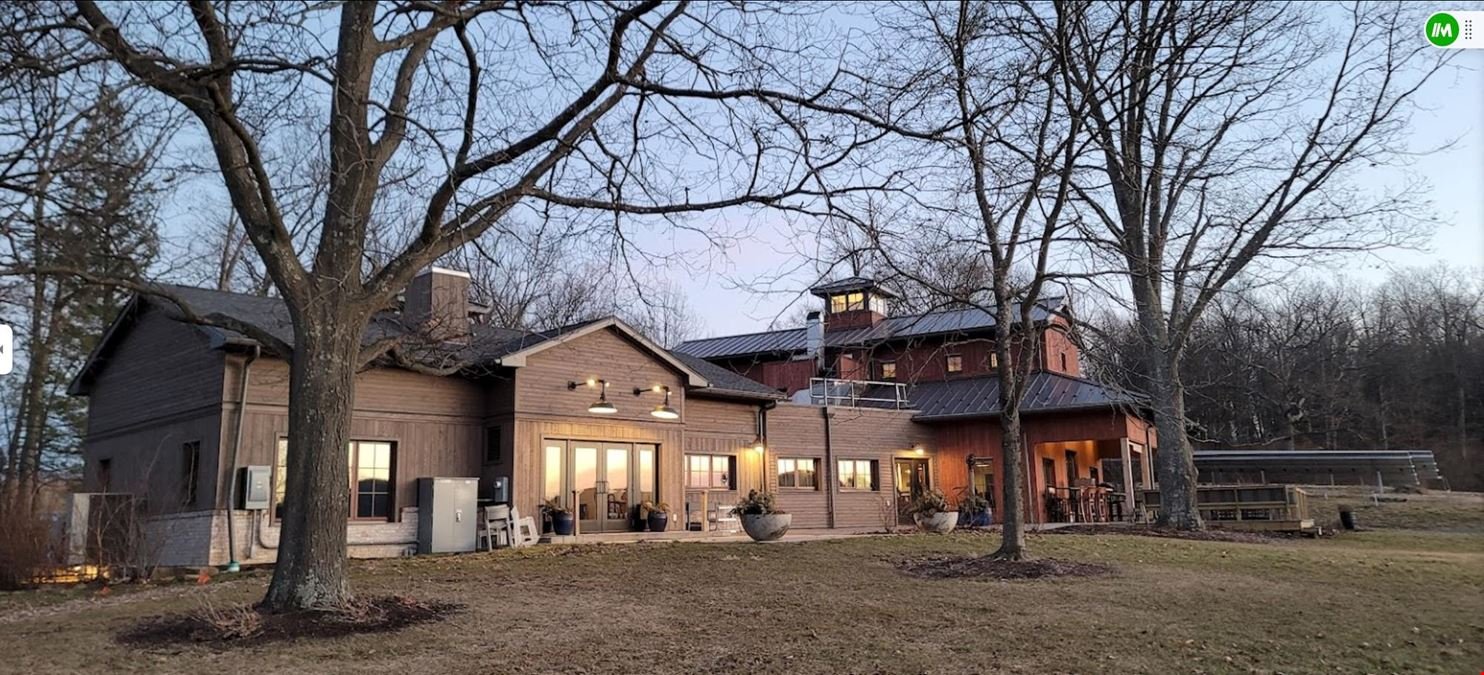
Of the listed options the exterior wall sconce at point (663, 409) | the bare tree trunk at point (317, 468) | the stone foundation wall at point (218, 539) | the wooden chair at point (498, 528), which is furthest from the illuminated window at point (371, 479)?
the bare tree trunk at point (317, 468)

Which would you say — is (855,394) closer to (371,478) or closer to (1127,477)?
(1127,477)

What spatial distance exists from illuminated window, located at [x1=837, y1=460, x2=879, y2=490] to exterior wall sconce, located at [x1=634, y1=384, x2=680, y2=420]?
6.08 meters

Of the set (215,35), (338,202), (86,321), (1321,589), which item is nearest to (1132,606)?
(1321,589)

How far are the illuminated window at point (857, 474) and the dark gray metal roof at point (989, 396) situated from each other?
199 centimetres

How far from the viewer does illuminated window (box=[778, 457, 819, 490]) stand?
2173 cm

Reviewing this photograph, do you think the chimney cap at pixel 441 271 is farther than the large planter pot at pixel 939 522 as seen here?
No

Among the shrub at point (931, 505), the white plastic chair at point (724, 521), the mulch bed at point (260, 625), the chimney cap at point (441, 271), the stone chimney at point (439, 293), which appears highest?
the chimney cap at point (441, 271)

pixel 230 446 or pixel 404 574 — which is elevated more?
pixel 230 446

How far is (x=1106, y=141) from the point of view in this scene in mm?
8891

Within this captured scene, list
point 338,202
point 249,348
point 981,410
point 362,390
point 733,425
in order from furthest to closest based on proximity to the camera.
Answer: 1. point 981,410
2. point 733,425
3. point 362,390
4. point 249,348
5. point 338,202

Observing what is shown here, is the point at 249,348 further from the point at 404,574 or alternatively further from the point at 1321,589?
the point at 1321,589

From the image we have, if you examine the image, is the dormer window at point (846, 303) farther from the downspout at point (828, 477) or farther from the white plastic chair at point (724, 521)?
the white plastic chair at point (724, 521)

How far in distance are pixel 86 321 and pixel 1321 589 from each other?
26.5m

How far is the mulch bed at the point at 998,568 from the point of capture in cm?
1060
